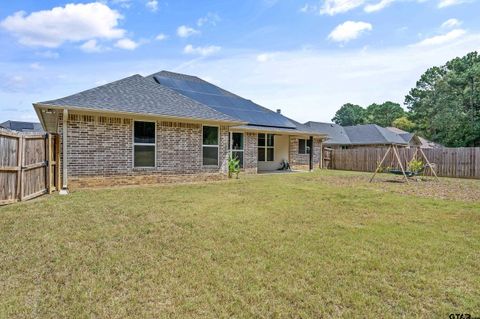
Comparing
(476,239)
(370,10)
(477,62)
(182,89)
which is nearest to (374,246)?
(476,239)

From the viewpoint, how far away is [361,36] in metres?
13.2

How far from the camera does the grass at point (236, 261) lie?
9.48 ft

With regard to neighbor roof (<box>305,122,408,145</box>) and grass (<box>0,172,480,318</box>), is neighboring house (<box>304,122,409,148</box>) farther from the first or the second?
→ grass (<box>0,172,480,318</box>)

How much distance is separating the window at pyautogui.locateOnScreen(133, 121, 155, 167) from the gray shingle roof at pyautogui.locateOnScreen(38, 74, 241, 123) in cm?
64

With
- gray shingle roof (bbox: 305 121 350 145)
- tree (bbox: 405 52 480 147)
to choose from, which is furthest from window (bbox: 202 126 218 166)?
tree (bbox: 405 52 480 147)

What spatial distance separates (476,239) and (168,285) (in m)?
4.85

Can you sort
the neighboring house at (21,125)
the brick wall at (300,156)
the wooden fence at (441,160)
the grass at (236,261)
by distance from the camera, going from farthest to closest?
the neighboring house at (21,125) → the brick wall at (300,156) → the wooden fence at (441,160) → the grass at (236,261)

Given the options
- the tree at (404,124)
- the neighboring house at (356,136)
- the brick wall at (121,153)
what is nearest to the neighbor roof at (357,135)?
the neighboring house at (356,136)

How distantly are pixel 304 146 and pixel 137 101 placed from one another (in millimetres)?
12753

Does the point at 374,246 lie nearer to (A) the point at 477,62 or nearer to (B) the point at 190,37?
(B) the point at 190,37

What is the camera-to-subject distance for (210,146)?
1332 cm

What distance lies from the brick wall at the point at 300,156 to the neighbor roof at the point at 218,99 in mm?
1257

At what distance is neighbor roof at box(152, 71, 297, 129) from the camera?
58.0 feet

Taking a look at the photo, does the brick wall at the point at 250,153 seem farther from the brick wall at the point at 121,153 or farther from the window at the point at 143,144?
the window at the point at 143,144
